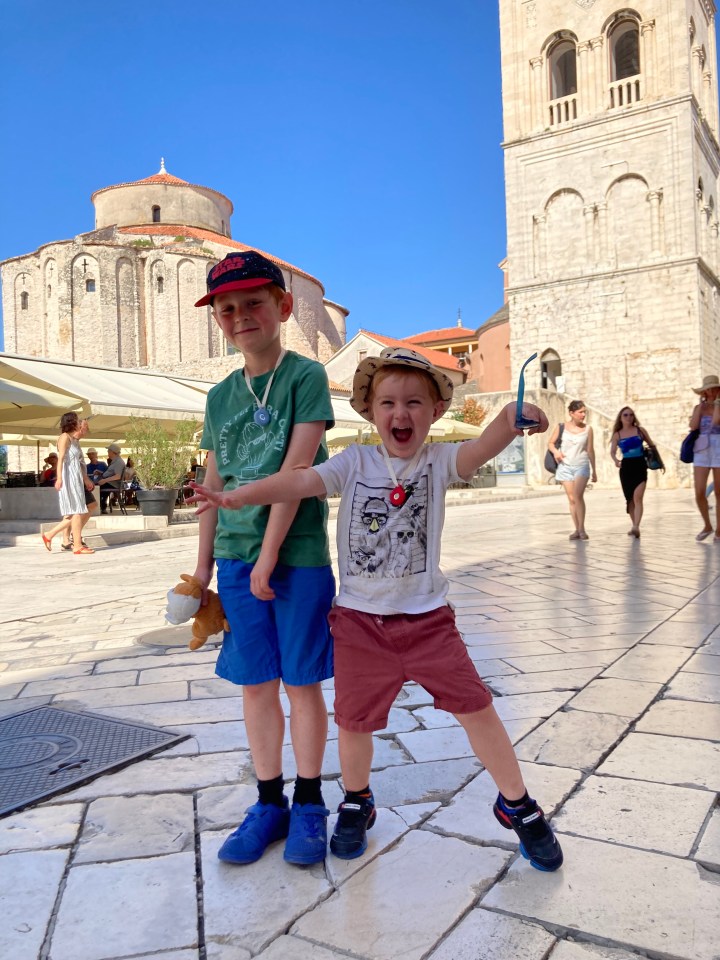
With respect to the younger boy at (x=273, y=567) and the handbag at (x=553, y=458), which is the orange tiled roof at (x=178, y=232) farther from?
the younger boy at (x=273, y=567)

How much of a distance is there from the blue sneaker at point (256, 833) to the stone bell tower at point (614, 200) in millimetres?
28175

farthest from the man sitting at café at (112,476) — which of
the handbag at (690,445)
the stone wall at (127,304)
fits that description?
the stone wall at (127,304)

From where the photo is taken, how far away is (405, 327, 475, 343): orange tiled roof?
63.6 metres

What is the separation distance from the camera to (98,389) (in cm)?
1267

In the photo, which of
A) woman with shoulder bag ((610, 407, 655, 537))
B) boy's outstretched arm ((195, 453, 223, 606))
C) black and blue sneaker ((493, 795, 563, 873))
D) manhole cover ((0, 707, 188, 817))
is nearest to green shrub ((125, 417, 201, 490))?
woman with shoulder bag ((610, 407, 655, 537))

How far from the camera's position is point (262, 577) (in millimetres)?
1850

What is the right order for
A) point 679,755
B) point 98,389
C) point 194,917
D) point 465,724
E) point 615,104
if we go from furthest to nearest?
1. point 615,104
2. point 98,389
3. point 679,755
4. point 465,724
5. point 194,917

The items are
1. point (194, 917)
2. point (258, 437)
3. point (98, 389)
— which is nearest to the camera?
point (194, 917)

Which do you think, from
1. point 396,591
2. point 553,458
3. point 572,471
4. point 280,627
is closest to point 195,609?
point 280,627

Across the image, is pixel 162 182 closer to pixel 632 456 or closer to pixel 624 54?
pixel 624 54

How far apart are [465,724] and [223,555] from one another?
735mm

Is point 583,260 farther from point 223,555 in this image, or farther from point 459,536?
point 223,555

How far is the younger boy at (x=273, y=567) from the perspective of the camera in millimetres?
1947

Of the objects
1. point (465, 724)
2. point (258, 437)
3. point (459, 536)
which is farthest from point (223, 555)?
point (459, 536)
